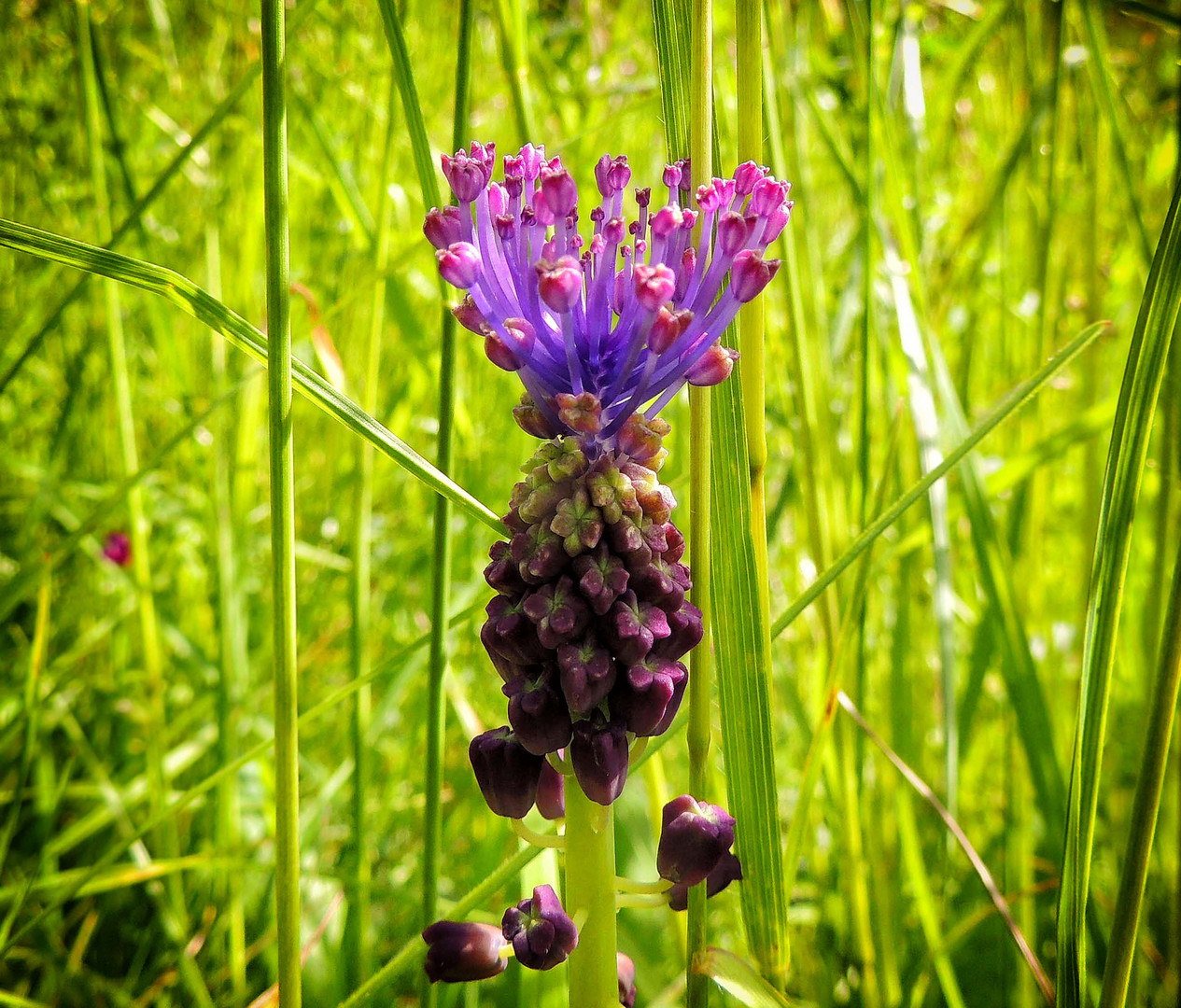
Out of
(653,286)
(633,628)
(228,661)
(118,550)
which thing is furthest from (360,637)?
(118,550)

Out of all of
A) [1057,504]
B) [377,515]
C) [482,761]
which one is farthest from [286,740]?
[1057,504]

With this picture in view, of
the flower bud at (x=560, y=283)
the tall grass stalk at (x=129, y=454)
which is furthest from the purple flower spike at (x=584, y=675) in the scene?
the tall grass stalk at (x=129, y=454)

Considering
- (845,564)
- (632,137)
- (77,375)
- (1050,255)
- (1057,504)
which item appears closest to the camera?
(845,564)

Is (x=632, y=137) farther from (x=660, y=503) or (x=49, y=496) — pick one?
(x=660, y=503)

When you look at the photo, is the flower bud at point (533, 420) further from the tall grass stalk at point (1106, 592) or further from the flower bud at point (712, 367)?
the tall grass stalk at point (1106, 592)

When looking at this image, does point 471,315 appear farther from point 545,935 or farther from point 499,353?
point 545,935

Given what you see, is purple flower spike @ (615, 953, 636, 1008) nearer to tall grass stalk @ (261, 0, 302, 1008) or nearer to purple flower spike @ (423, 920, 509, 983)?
purple flower spike @ (423, 920, 509, 983)

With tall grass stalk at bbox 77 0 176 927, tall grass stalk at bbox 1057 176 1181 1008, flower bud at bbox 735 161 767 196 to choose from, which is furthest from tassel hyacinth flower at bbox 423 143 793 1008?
tall grass stalk at bbox 77 0 176 927
